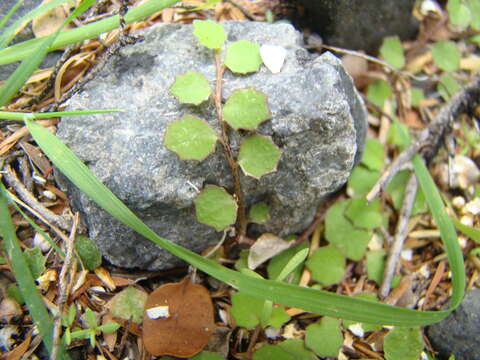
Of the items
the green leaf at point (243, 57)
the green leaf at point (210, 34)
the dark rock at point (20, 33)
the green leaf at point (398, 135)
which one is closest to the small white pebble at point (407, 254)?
the green leaf at point (398, 135)

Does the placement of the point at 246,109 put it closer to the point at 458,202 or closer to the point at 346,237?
the point at 346,237

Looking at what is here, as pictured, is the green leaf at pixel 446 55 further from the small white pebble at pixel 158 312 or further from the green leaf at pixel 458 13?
the small white pebble at pixel 158 312

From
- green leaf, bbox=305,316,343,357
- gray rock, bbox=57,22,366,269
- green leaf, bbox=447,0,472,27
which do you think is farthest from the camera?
green leaf, bbox=447,0,472,27

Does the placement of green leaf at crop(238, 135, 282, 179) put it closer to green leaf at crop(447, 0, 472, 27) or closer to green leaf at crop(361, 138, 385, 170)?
green leaf at crop(361, 138, 385, 170)

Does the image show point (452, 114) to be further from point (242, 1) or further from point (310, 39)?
point (242, 1)

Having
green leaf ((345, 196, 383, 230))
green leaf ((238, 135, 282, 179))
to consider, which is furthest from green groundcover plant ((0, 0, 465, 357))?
green leaf ((345, 196, 383, 230))

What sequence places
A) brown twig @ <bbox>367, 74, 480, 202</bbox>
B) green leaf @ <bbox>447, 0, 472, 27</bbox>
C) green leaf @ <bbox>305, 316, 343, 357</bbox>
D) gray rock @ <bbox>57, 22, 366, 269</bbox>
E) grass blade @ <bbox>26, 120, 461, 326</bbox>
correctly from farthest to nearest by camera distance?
green leaf @ <bbox>447, 0, 472, 27</bbox>, brown twig @ <bbox>367, 74, 480, 202</bbox>, green leaf @ <bbox>305, 316, 343, 357</bbox>, gray rock @ <bbox>57, 22, 366, 269</bbox>, grass blade @ <bbox>26, 120, 461, 326</bbox>
